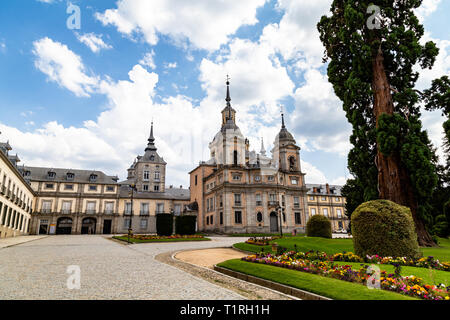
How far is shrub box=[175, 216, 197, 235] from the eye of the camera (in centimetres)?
3247

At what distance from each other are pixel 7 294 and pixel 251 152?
54540mm

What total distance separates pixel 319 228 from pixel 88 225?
146 feet

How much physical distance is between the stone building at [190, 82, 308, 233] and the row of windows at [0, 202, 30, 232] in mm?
26279

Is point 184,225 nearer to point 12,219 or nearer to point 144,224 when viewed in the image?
point 12,219

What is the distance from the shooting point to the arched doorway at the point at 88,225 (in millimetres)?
51562

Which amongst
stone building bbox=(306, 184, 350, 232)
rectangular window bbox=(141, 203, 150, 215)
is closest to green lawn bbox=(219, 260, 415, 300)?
rectangular window bbox=(141, 203, 150, 215)

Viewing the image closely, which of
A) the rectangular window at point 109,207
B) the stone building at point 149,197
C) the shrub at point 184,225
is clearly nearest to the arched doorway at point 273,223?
the shrub at point 184,225

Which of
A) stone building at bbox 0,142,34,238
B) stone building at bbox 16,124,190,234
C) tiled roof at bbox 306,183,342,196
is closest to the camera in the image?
stone building at bbox 0,142,34,238

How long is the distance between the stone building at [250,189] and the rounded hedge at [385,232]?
27.6 meters

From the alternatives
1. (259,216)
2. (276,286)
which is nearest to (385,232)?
(276,286)

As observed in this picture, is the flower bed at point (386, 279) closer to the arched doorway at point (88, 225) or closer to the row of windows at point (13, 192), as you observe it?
the row of windows at point (13, 192)

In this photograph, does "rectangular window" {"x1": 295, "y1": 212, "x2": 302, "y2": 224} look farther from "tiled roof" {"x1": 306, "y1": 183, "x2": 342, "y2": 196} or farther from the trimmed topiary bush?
"tiled roof" {"x1": 306, "y1": 183, "x2": 342, "y2": 196}
